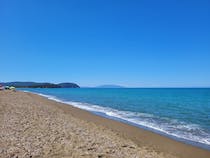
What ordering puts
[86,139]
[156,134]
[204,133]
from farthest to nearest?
[204,133] < [156,134] < [86,139]

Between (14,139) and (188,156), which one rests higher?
(14,139)

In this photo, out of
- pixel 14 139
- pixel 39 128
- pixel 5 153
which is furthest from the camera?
pixel 39 128

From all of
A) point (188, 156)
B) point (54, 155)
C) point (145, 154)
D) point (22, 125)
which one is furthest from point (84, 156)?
point (22, 125)

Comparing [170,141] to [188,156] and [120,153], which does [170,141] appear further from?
[120,153]

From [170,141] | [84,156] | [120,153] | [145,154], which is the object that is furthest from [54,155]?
[170,141]

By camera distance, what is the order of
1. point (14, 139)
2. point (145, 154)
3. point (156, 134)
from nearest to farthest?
1. point (145, 154)
2. point (14, 139)
3. point (156, 134)

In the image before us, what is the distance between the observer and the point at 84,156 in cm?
742

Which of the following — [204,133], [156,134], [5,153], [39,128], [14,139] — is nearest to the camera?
[5,153]

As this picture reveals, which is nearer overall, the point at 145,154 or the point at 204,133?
the point at 145,154

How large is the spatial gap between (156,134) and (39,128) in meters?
5.82

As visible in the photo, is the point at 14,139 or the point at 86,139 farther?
the point at 86,139

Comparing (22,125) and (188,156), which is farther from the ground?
(22,125)

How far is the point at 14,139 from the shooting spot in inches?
351

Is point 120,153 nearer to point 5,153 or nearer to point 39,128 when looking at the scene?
point 5,153
